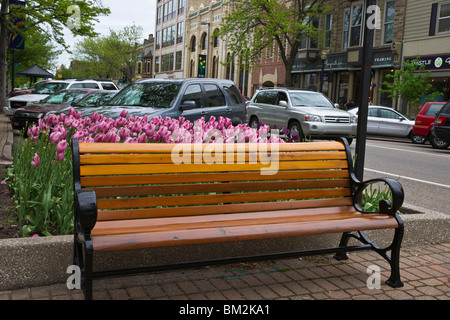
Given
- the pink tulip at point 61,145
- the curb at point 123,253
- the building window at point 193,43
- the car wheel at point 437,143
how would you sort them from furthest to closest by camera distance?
the building window at point 193,43
the car wheel at point 437,143
the pink tulip at point 61,145
the curb at point 123,253

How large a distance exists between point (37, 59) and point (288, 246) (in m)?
50.6

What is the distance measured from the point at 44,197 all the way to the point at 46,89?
18371 mm

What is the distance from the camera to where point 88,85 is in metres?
22.0

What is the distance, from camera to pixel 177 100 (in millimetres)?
9531

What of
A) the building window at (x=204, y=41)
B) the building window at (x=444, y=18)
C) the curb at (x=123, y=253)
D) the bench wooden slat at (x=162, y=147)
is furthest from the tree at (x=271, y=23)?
the building window at (x=204, y=41)

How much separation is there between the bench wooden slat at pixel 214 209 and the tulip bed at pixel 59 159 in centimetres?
56

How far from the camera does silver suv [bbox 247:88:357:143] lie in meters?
15.9

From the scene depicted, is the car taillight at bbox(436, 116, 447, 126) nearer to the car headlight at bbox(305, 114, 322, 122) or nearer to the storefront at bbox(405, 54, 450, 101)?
the car headlight at bbox(305, 114, 322, 122)

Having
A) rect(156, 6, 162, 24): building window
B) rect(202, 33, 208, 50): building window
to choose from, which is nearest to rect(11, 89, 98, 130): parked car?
rect(202, 33, 208, 50): building window

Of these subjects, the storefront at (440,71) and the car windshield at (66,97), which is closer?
the car windshield at (66,97)

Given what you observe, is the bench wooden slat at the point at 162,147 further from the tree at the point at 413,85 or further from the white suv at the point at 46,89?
the tree at the point at 413,85

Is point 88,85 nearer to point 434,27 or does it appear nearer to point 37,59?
point 434,27

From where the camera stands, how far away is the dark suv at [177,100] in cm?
920
